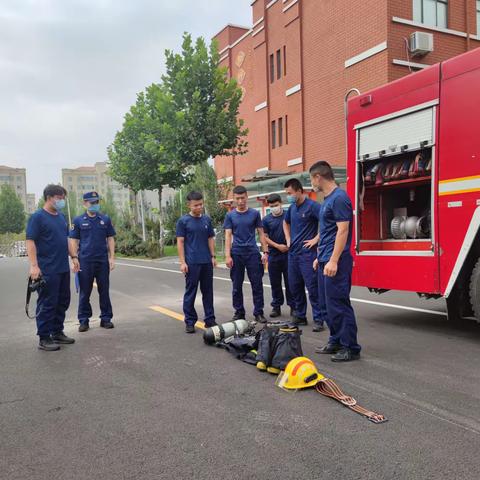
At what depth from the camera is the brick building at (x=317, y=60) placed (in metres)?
20.5

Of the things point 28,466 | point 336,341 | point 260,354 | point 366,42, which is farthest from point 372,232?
point 366,42

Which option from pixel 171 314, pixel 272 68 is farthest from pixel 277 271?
pixel 272 68

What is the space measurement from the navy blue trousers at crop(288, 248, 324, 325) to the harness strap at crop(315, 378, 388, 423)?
2.38 metres

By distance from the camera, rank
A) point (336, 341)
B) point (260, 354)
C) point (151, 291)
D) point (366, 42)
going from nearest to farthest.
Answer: point (260, 354) < point (336, 341) < point (151, 291) < point (366, 42)

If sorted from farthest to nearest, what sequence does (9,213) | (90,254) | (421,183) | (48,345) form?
(9,213)
(90,254)
(421,183)
(48,345)

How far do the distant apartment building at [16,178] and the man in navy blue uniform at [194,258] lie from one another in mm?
151388

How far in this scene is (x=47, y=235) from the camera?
5980 mm

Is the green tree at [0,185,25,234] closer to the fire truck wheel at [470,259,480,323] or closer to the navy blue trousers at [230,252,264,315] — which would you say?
the navy blue trousers at [230,252,264,315]

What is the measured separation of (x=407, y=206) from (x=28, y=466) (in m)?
5.59

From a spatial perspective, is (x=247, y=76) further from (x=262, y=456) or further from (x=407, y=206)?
(x=262, y=456)

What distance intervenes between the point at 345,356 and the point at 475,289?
1.84m

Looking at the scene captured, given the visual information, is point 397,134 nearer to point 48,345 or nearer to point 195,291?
point 195,291

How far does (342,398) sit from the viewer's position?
3871 mm

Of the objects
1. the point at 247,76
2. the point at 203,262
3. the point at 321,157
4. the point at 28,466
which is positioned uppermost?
the point at 247,76
